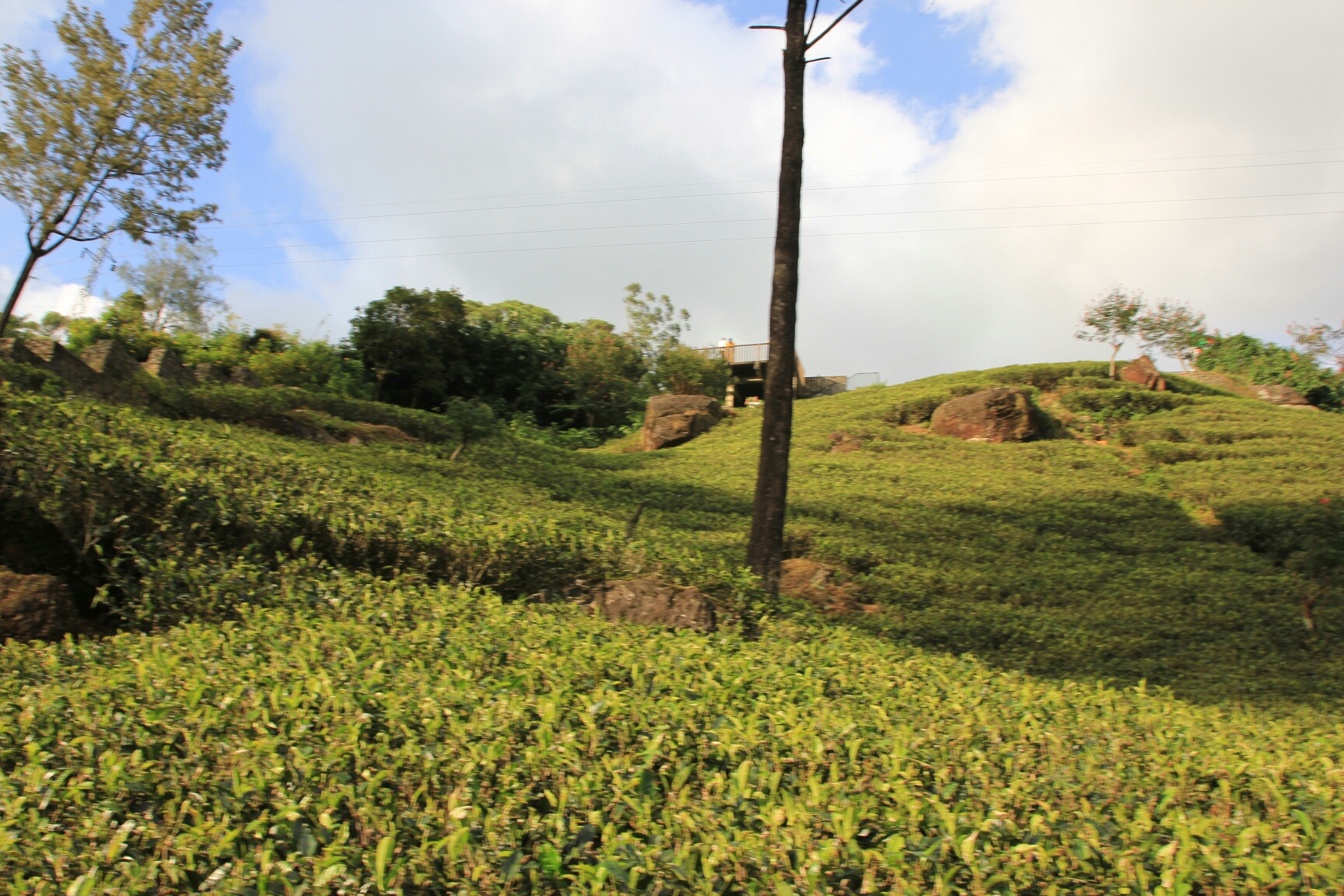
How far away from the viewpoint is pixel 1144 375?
21016 millimetres

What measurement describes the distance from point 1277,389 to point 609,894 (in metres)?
28.5

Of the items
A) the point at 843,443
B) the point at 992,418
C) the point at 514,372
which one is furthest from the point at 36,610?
the point at 514,372

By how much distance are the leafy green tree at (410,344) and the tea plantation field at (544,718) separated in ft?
48.8

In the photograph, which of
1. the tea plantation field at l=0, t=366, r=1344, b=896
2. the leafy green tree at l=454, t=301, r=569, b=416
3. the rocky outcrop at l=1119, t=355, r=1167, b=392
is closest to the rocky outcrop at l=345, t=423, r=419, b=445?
the tea plantation field at l=0, t=366, r=1344, b=896

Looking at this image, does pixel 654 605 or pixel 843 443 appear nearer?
pixel 654 605

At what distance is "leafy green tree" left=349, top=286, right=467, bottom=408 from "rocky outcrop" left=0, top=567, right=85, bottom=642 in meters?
18.2

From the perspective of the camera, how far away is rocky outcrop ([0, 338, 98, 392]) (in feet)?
31.7

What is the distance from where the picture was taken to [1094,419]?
1819 cm

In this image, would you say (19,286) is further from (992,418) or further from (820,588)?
(992,418)

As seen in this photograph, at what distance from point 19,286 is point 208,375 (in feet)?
9.48

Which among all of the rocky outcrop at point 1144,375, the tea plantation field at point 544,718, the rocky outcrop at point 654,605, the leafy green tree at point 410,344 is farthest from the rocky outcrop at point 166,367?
the rocky outcrop at point 1144,375

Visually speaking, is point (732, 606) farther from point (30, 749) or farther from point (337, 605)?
point (30, 749)

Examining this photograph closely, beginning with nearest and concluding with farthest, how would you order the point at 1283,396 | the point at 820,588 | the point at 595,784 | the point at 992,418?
the point at 595,784
the point at 820,588
the point at 992,418
the point at 1283,396

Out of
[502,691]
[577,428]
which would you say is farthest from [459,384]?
[502,691]
